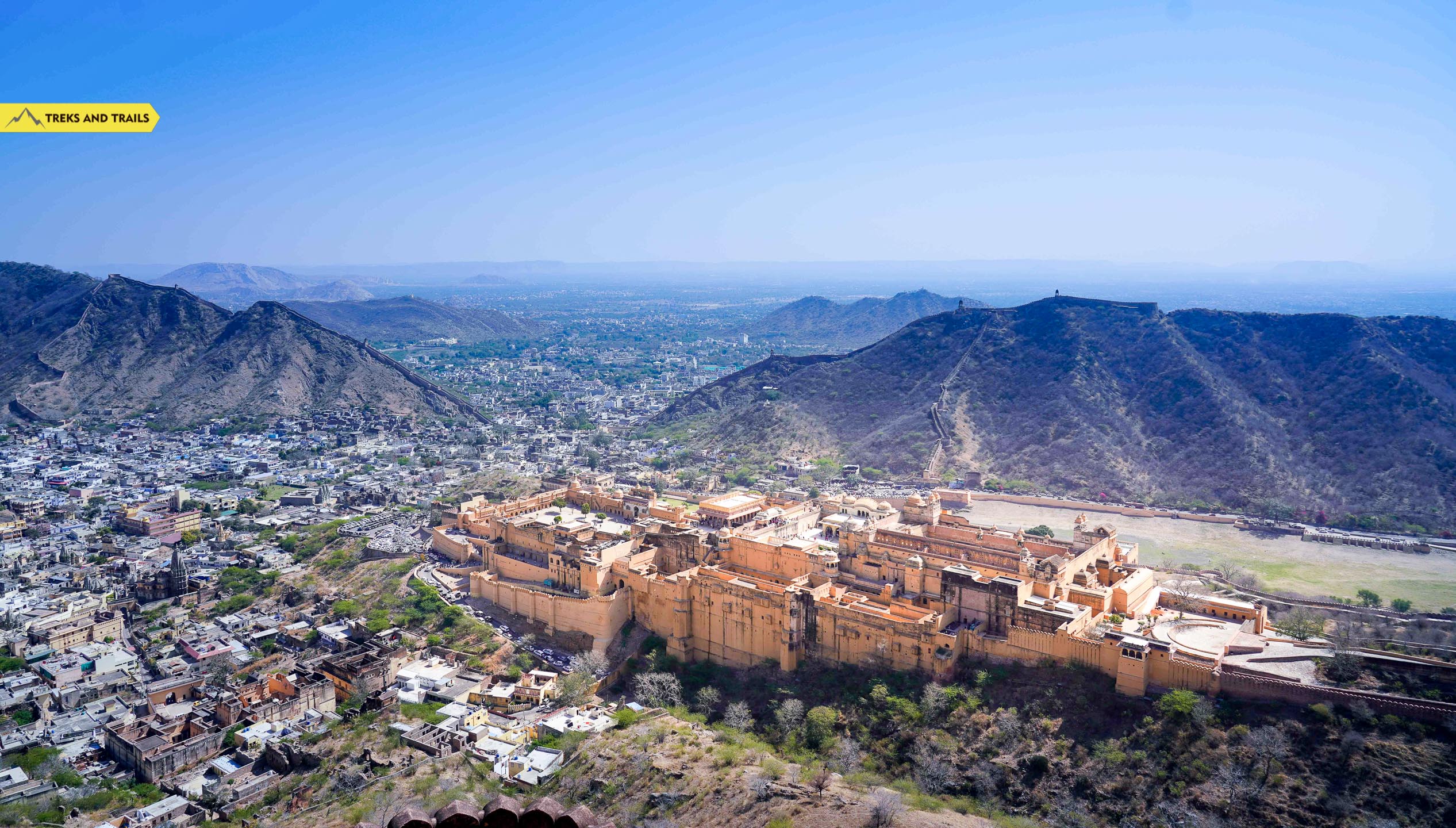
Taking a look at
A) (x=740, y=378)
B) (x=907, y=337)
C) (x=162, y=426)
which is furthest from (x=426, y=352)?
(x=907, y=337)

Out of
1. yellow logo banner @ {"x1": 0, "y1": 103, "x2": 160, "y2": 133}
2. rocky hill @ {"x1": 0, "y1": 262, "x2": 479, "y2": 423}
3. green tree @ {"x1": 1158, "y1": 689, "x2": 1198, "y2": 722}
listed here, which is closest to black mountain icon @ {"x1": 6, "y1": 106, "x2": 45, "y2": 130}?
yellow logo banner @ {"x1": 0, "y1": 103, "x2": 160, "y2": 133}

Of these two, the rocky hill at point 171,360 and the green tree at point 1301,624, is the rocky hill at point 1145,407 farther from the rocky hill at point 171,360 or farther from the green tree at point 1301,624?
the rocky hill at point 171,360

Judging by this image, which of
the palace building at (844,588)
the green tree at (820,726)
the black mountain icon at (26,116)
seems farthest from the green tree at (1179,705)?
the black mountain icon at (26,116)

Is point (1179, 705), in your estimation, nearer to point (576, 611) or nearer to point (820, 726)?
point (820, 726)

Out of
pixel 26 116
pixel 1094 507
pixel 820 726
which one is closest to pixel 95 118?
pixel 26 116

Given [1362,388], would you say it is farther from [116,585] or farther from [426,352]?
[426,352]

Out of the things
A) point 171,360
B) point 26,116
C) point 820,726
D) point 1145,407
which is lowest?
point 820,726

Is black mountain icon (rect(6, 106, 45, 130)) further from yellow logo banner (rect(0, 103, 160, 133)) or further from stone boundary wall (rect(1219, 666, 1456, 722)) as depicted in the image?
stone boundary wall (rect(1219, 666, 1456, 722))
